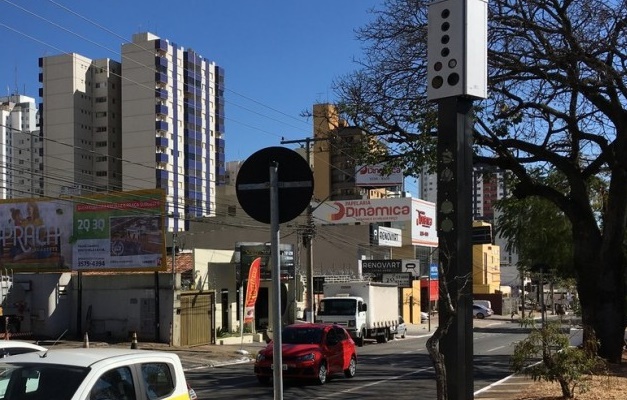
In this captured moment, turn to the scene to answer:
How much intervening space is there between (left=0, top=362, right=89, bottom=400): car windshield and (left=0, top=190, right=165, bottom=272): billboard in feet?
91.6

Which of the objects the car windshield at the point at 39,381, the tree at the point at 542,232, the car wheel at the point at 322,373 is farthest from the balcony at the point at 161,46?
the car windshield at the point at 39,381

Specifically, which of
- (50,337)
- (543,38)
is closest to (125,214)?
(50,337)

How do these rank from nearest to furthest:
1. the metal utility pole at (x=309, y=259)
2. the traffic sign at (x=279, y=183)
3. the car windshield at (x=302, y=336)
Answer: the traffic sign at (x=279, y=183)
the car windshield at (x=302, y=336)
the metal utility pole at (x=309, y=259)

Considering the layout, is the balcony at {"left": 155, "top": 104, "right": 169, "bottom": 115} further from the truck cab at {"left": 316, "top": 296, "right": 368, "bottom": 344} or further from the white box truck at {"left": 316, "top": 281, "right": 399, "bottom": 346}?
the truck cab at {"left": 316, "top": 296, "right": 368, "bottom": 344}

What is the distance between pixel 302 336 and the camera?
19.2 m

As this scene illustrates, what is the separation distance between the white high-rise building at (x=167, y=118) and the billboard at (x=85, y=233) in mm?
56958

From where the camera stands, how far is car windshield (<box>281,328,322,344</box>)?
19.0 meters

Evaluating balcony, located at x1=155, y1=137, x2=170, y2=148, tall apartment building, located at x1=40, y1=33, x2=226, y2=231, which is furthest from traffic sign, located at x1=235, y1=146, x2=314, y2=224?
balcony, located at x1=155, y1=137, x2=170, y2=148

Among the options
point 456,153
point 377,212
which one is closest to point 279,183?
point 456,153

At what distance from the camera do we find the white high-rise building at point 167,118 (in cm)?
10356

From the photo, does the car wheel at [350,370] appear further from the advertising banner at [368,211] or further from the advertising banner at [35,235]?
the advertising banner at [368,211]

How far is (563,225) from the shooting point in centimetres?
→ 3416

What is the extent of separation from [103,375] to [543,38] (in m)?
13.2

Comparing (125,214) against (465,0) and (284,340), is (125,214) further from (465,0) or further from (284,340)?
(465,0)
